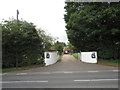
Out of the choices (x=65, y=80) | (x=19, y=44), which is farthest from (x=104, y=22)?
(x=65, y=80)

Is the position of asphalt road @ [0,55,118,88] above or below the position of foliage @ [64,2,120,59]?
below

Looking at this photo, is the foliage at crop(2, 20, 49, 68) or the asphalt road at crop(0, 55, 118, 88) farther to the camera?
the foliage at crop(2, 20, 49, 68)

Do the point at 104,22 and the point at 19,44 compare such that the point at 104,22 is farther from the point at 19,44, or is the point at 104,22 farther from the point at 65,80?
the point at 65,80

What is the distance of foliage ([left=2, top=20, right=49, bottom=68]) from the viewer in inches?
754

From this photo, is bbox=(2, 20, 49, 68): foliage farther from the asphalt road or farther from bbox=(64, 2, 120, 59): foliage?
bbox=(64, 2, 120, 59): foliage

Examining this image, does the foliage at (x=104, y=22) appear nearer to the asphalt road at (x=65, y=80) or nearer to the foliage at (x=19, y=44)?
the foliage at (x=19, y=44)

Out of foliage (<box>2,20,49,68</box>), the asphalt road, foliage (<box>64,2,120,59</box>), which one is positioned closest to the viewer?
the asphalt road

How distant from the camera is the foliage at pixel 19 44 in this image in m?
19.2

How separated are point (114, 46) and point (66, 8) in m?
10.8

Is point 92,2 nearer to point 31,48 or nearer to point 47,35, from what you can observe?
point 31,48

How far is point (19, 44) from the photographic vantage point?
1966cm

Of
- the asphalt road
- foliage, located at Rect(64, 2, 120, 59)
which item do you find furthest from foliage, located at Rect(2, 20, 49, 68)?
foliage, located at Rect(64, 2, 120, 59)

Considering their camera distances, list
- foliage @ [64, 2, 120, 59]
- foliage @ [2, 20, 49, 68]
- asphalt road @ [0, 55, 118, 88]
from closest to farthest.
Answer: asphalt road @ [0, 55, 118, 88] < foliage @ [64, 2, 120, 59] < foliage @ [2, 20, 49, 68]

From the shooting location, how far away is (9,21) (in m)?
20.2
